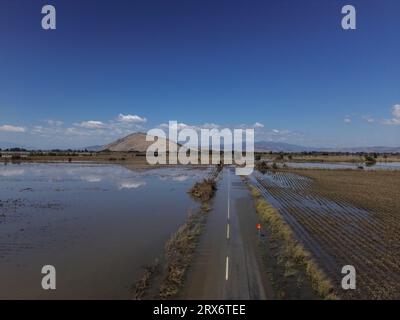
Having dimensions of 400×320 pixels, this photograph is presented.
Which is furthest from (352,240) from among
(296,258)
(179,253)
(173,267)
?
(173,267)

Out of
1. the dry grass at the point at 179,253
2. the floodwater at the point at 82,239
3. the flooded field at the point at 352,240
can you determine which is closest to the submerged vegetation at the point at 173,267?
the dry grass at the point at 179,253

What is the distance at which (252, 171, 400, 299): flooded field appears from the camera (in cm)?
1003

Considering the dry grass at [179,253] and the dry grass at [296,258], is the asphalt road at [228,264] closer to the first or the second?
the dry grass at [179,253]

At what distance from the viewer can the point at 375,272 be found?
10898 millimetres

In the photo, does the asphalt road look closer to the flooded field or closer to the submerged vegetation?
the submerged vegetation

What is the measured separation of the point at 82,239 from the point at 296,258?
28.8ft

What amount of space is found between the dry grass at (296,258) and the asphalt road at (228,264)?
911 millimetres

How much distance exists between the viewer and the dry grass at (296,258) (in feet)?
30.7

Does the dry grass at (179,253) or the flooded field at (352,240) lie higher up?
the dry grass at (179,253)

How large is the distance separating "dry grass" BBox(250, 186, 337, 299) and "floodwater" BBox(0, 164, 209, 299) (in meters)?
4.66

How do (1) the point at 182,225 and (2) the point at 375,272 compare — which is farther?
(1) the point at 182,225
